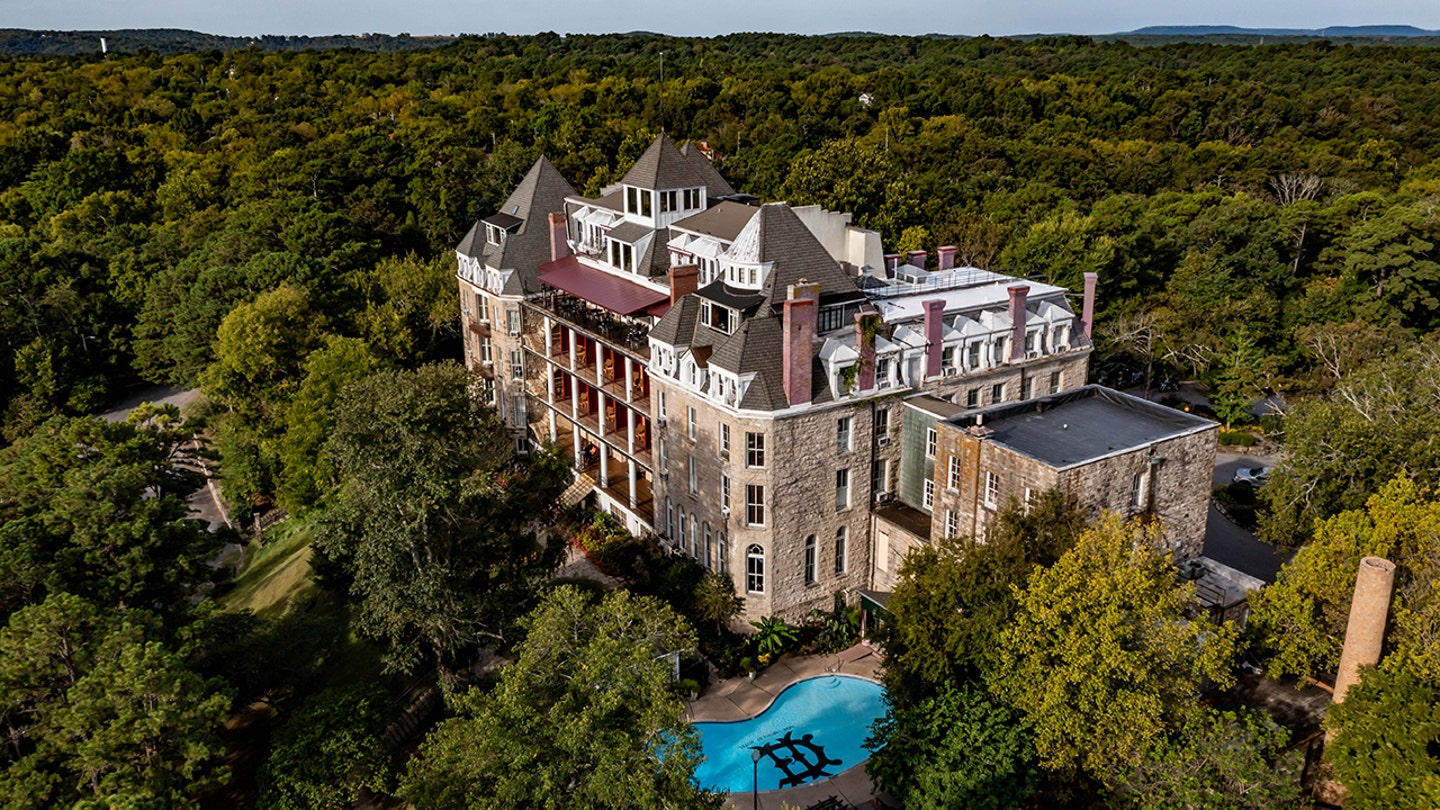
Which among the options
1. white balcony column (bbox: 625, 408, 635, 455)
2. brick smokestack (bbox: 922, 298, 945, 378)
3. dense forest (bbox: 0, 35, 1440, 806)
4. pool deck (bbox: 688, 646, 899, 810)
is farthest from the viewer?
white balcony column (bbox: 625, 408, 635, 455)

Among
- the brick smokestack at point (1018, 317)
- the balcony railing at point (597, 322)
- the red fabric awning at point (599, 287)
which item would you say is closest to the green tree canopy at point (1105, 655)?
the brick smokestack at point (1018, 317)

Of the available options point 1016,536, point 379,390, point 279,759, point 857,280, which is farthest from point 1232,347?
point 279,759

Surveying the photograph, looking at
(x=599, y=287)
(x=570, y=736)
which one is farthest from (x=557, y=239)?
(x=570, y=736)

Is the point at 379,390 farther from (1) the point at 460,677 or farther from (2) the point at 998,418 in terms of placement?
(2) the point at 998,418

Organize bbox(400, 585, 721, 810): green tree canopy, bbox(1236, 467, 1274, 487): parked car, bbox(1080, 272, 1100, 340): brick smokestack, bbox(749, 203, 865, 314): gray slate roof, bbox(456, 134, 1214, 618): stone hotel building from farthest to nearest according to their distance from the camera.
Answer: bbox(1236, 467, 1274, 487): parked car, bbox(1080, 272, 1100, 340): brick smokestack, bbox(749, 203, 865, 314): gray slate roof, bbox(456, 134, 1214, 618): stone hotel building, bbox(400, 585, 721, 810): green tree canopy

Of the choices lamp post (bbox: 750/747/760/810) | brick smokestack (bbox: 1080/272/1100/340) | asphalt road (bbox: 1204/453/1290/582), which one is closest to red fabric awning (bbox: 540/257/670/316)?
brick smokestack (bbox: 1080/272/1100/340)

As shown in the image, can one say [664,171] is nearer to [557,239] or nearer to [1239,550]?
[557,239]

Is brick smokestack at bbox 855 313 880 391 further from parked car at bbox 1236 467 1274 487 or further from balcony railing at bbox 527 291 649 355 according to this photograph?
parked car at bbox 1236 467 1274 487
